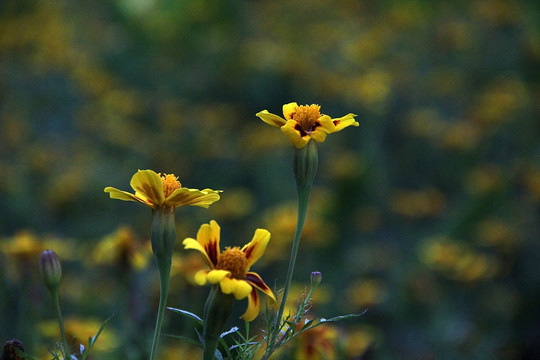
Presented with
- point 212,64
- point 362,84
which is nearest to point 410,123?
point 362,84

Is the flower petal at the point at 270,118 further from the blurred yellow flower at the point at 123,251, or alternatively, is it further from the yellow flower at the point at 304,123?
the blurred yellow flower at the point at 123,251

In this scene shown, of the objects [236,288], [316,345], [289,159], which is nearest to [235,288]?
[236,288]

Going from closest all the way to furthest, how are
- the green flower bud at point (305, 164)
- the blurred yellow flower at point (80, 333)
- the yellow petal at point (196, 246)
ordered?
the yellow petal at point (196, 246) → the green flower bud at point (305, 164) → the blurred yellow flower at point (80, 333)

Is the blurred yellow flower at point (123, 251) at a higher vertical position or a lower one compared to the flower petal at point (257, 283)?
lower

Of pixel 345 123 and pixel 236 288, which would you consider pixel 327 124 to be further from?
pixel 236 288

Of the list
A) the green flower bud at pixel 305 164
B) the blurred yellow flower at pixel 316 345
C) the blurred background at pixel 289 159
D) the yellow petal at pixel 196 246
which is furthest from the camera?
the blurred background at pixel 289 159

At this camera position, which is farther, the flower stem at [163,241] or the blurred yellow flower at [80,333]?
the blurred yellow flower at [80,333]

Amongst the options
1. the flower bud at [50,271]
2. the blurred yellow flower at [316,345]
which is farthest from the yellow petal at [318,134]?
the blurred yellow flower at [316,345]
